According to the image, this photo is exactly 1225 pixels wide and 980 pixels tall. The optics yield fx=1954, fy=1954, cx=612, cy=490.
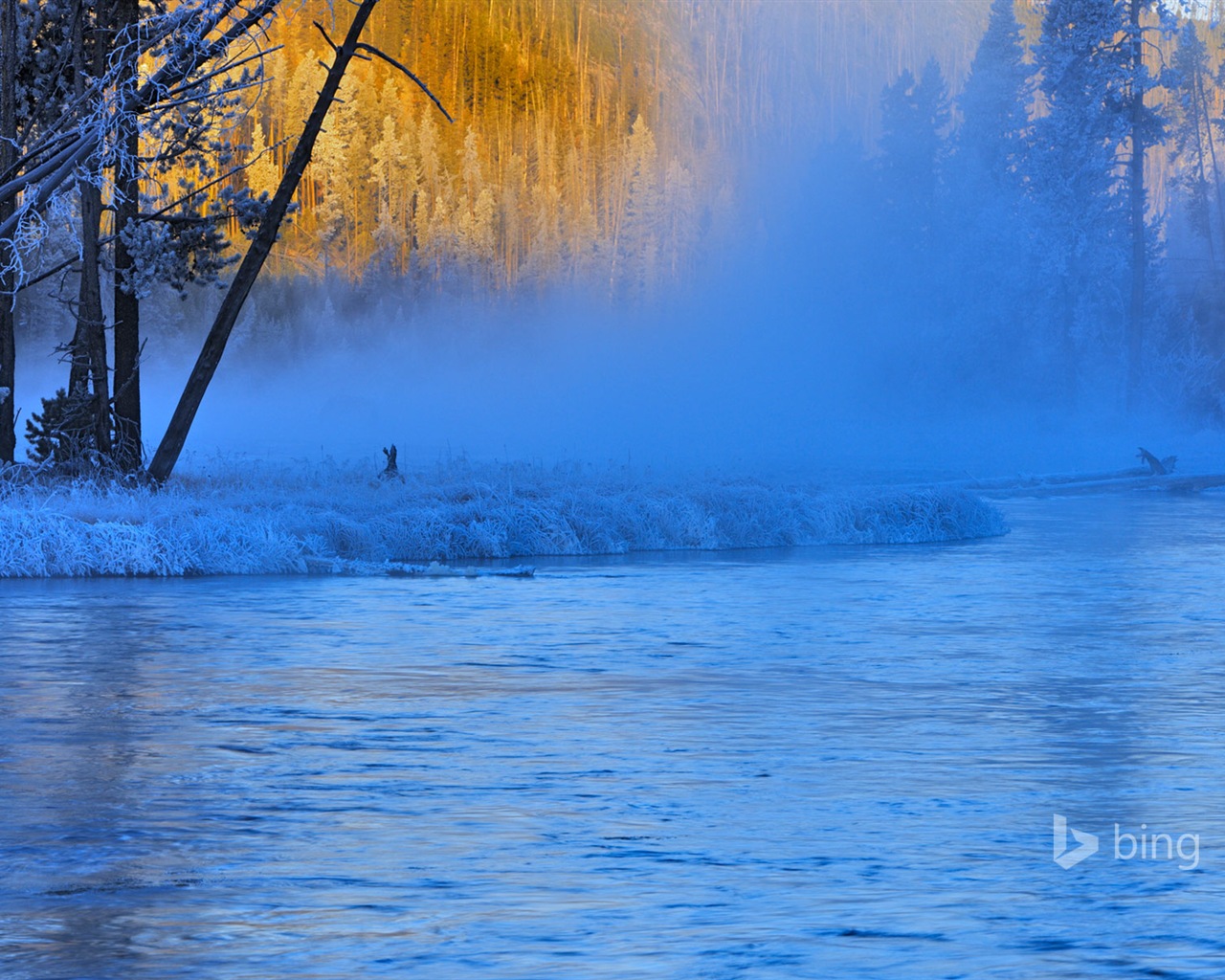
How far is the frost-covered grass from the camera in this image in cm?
2008

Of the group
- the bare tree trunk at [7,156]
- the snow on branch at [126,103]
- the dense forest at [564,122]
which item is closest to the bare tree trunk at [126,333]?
the snow on branch at [126,103]

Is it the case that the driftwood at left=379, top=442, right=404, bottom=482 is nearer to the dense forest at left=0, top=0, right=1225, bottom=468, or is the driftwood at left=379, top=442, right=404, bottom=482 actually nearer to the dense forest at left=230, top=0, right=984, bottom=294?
the dense forest at left=0, top=0, right=1225, bottom=468

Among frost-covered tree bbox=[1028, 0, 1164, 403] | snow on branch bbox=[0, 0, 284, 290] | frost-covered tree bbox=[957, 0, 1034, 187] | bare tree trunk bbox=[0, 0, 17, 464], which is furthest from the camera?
frost-covered tree bbox=[957, 0, 1034, 187]

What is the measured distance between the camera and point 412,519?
22297 millimetres

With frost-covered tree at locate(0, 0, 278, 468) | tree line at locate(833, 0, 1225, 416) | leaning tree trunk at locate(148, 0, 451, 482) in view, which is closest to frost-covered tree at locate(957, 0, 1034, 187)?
tree line at locate(833, 0, 1225, 416)

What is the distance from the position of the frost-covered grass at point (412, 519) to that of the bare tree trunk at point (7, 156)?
4.58ft

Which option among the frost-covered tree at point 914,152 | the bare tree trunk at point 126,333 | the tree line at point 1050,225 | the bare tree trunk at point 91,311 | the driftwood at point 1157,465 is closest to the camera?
the bare tree trunk at point 91,311

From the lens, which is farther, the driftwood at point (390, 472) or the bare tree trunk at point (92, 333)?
the driftwood at point (390, 472)

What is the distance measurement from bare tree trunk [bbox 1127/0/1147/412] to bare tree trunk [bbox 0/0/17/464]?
45.4 meters

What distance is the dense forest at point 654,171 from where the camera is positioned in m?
24.7

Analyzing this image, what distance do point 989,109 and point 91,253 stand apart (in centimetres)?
5372

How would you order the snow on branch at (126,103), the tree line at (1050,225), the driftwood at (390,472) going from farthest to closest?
the tree line at (1050,225), the driftwood at (390,472), the snow on branch at (126,103)

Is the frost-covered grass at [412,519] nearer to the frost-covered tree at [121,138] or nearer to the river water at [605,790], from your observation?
the frost-covered tree at [121,138]

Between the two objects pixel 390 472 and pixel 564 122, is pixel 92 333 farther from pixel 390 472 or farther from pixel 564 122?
pixel 564 122
